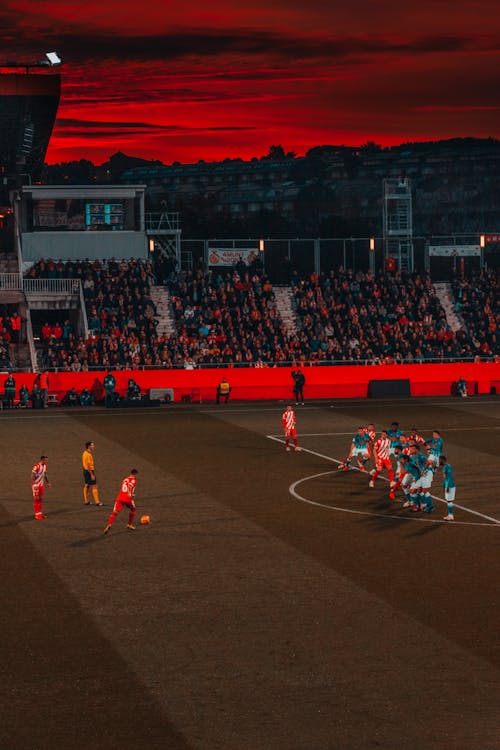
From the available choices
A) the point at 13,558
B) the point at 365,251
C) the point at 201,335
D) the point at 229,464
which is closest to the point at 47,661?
the point at 13,558

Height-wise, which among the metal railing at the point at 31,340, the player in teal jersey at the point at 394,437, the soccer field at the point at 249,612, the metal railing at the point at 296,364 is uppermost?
the metal railing at the point at 31,340

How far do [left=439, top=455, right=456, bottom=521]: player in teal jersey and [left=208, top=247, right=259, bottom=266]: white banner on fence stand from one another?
44.3 meters

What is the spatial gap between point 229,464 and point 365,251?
113 m

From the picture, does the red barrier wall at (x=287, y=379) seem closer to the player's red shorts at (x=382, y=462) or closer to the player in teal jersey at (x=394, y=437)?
the player in teal jersey at (x=394, y=437)

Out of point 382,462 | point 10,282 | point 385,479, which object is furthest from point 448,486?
point 10,282

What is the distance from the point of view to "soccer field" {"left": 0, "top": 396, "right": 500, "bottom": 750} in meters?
15.3

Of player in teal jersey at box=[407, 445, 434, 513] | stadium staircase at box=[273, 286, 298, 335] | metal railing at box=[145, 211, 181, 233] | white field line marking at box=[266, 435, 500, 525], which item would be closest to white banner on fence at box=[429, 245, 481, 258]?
stadium staircase at box=[273, 286, 298, 335]

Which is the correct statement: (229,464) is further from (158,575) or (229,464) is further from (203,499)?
(158,575)

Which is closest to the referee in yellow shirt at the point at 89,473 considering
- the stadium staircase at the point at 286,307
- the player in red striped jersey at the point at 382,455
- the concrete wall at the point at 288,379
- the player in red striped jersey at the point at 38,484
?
the player in red striped jersey at the point at 38,484

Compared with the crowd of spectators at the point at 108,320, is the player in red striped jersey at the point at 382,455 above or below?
below

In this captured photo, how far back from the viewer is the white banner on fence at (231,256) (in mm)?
71625

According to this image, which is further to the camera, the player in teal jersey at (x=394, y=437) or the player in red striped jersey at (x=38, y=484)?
the player in teal jersey at (x=394, y=437)

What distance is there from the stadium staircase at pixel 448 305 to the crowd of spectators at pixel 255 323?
19.1 inches

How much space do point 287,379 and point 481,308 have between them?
14.4m
